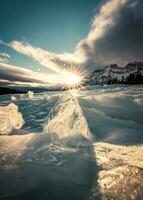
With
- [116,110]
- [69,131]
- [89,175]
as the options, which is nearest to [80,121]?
[69,131]

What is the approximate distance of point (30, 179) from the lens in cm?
225

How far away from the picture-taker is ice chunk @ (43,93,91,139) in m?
4.57

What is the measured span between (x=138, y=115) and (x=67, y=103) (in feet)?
6.73

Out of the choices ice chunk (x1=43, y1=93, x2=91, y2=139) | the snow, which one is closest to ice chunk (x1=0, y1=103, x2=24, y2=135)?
the snow

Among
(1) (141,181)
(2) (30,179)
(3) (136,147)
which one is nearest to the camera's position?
(1) (141,181)

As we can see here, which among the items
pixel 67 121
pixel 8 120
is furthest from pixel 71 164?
pixel 8 120

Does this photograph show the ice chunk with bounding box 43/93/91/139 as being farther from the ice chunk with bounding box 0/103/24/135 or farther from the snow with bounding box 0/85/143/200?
the ice chunk with bounding box 0/103/24/135

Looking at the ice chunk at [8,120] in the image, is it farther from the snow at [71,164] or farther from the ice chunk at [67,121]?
the ice chunk at [67,121]

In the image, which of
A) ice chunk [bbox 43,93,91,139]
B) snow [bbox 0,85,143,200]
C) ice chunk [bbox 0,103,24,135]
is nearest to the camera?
snow [bbox 0,85,143,200]

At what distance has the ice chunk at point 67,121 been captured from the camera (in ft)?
15.0

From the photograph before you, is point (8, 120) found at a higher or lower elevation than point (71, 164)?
higher

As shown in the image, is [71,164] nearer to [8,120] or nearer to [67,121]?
[67,121]

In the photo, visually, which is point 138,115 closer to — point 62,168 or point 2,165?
point 62,168

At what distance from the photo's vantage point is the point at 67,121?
16.0 feet
